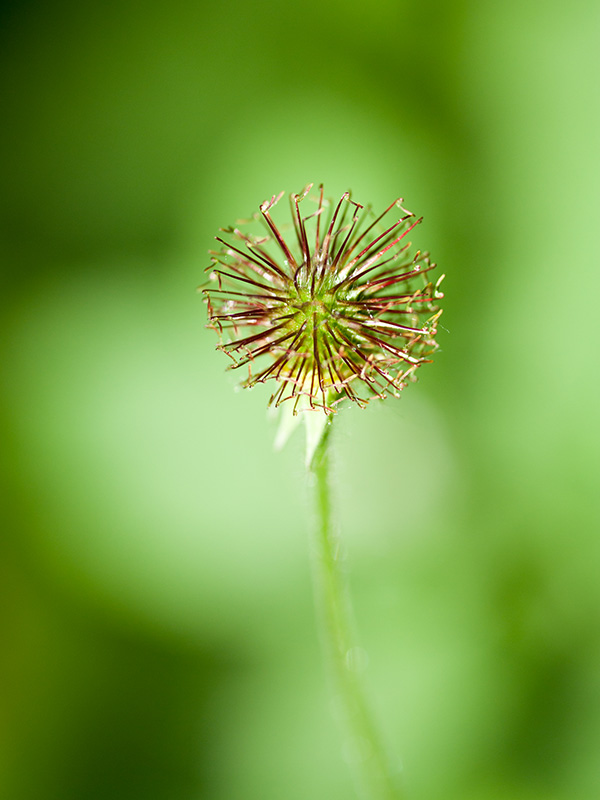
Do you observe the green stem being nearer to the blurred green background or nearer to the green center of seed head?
the green center of seed head

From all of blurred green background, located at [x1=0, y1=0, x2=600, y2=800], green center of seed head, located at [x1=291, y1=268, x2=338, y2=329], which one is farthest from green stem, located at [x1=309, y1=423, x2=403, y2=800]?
blurred green background, located at [x1=0, y1=0, x2=600, y2=800]

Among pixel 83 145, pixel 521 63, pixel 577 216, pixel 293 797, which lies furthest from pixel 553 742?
pixel 83 145

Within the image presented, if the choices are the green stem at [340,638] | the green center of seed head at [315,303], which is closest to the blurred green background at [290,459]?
the green stem at [340,638]

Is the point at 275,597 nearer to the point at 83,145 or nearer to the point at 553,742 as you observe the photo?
the point at 553,742

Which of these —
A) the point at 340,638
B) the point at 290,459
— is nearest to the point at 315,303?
the point at 340,638

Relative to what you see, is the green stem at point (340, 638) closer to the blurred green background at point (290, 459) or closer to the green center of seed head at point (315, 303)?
the green center of seed head at point (315, 303)

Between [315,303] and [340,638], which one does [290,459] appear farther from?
[315,303]
